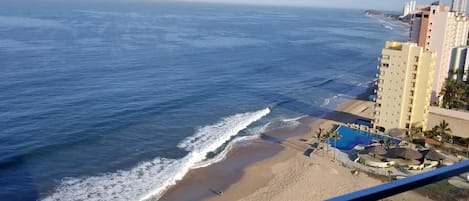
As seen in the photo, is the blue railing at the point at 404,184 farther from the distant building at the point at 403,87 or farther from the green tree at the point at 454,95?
the green tree at the point at 454,95

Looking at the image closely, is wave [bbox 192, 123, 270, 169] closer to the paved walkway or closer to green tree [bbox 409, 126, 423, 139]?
green tree [bbox 409, 126, 423, 139]

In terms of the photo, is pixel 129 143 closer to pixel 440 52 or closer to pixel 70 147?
pixel 70 147

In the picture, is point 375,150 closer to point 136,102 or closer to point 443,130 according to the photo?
point 443,130

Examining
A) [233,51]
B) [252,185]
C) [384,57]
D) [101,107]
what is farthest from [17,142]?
[233,51]

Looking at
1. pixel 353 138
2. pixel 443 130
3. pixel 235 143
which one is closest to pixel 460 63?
pixel 443 130

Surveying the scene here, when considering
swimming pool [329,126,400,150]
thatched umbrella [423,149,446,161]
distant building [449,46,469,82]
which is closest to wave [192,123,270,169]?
swimming pool [329,126,400,150]

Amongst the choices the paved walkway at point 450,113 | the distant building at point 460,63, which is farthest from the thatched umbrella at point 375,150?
the distant building at point 460,63
